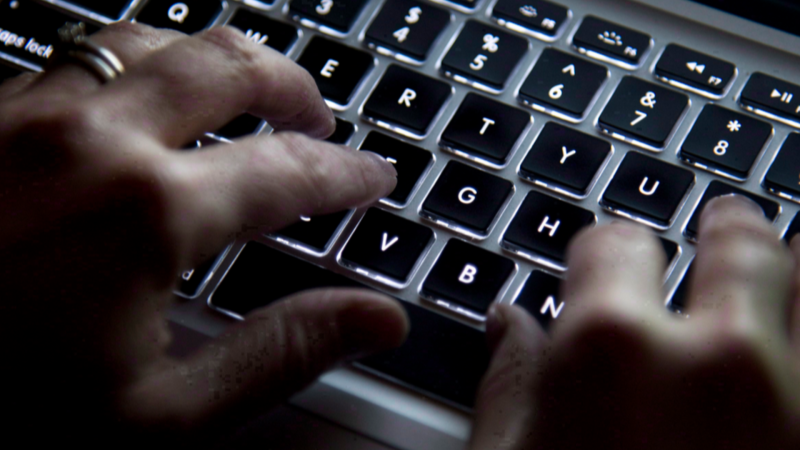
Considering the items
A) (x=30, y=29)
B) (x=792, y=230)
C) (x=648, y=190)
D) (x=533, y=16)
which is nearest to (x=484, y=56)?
(x=533, y=16)

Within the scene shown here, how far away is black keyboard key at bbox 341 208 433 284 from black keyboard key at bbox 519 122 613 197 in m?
0.10

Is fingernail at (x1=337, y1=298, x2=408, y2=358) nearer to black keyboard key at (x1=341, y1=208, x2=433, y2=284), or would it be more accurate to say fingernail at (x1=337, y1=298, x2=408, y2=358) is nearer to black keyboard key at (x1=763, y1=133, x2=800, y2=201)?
black keyboard key at (x1=341, y1=208, x2=433, y2=284)

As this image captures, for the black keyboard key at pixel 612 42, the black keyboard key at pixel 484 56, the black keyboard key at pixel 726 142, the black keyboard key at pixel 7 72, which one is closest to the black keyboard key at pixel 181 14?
the black keyboard key at pixel 7 72

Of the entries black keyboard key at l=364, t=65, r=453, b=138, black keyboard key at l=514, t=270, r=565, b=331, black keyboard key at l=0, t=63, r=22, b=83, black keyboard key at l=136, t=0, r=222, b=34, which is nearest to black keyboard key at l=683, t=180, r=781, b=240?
black keyboard key at l=514, t=270, r=565, b=331

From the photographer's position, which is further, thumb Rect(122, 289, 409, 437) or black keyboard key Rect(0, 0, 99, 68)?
black keyboard key Rect(0, 0, 99, 68)

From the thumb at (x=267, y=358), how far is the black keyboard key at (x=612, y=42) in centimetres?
29

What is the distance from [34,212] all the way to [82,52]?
142 mm

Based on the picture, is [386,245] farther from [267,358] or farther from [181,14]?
[181,14]

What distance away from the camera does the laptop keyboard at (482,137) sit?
0.57 meters

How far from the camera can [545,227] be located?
0.58 metres

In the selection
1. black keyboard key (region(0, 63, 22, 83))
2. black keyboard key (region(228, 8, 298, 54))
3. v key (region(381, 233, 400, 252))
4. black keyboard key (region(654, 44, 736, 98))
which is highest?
black keyboard key (region(654, 44, 736, 98))

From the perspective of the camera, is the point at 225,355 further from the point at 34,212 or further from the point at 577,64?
the point at 577,64

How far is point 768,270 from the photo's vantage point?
541 mm

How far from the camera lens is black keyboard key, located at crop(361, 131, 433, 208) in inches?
23.1
